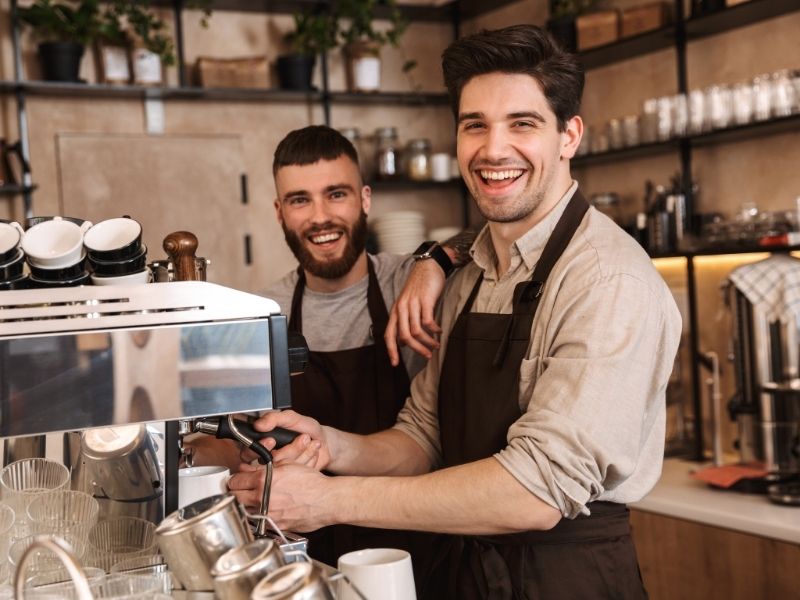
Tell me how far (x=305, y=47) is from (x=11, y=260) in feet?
12.0

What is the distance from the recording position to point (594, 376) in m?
1.49

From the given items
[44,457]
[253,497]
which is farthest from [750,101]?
[44,457]

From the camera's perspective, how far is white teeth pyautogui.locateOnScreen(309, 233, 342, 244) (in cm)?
237

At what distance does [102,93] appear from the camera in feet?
14.4

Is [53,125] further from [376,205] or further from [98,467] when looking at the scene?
[98,467]

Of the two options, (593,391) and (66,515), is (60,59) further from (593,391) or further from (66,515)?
(593,391)

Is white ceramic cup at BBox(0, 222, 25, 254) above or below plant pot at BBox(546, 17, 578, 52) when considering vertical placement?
below

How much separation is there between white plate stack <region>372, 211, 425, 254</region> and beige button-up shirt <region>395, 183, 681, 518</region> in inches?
119

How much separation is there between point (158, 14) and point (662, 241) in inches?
100

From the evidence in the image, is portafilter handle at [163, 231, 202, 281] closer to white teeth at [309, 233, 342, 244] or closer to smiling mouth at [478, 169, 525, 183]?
smiling mouth at [478, 169, 525, 183]

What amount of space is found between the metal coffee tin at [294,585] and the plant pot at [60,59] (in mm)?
3623

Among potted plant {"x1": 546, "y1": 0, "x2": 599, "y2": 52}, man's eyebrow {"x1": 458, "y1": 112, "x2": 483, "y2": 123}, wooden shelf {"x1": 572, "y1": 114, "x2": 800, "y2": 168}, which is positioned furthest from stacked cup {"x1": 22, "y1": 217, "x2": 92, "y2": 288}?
potted plant {"x1": 546, "y1": 0, "x2": 599, "y2": 52}

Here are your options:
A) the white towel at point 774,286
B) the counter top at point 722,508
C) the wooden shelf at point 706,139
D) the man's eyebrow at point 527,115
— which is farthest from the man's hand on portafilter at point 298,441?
the wooden shelf at point 706,139

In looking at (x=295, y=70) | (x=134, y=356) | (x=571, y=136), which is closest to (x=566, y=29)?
(x=295, y=70)
